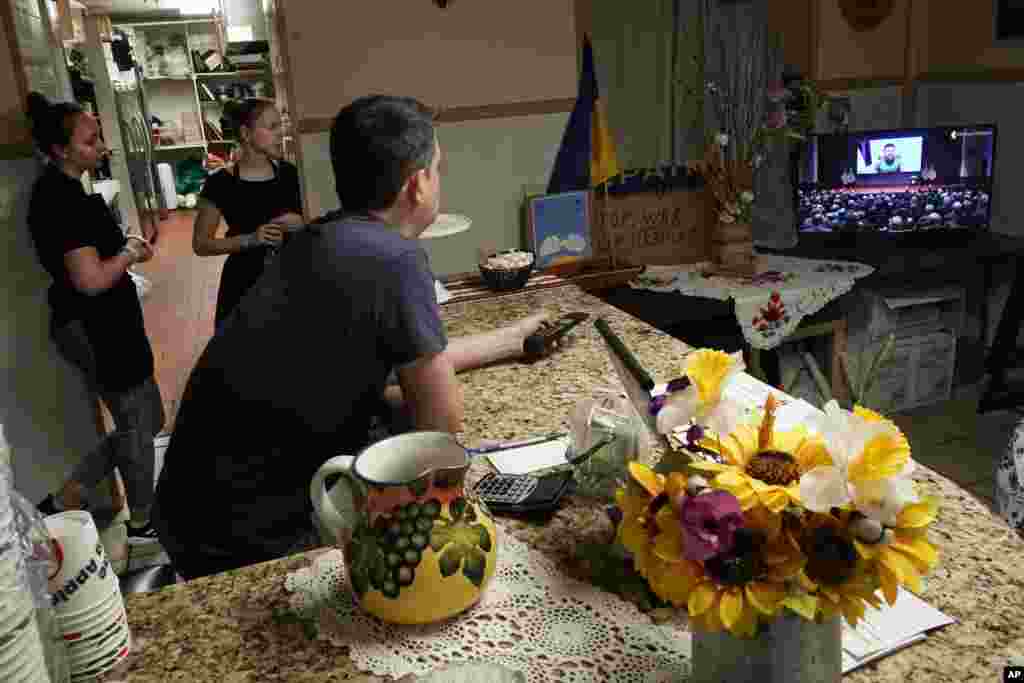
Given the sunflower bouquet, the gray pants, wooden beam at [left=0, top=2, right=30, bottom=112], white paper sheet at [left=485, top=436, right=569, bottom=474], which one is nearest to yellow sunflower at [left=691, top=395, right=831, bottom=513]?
the sunflower bouquet

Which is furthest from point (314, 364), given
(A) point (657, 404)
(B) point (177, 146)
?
(B) point (177, 146)

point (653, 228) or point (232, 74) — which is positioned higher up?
point (232, 74)

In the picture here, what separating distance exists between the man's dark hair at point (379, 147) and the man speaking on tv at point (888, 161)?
2.37 m

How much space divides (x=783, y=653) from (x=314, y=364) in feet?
2.59

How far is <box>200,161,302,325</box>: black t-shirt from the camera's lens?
2.49 metres

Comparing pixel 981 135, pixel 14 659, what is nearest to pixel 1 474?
pixel 14 659

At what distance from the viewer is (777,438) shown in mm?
681

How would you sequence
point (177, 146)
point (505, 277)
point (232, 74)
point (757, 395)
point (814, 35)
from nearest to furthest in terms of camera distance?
point (757, 395), point (505, 277), point (814, 35), point (232, 74), point (177, 146)

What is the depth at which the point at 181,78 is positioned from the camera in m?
9.01

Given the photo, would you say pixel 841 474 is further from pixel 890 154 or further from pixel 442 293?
pixel 890 154

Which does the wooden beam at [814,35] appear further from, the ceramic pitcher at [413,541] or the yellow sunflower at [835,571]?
the yellow sunflower at [835,571]

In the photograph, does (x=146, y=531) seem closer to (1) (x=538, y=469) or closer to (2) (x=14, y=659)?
(1) (x=538, y=469)

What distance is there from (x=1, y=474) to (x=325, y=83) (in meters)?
2.14

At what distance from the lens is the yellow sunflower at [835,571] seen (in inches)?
23.7
